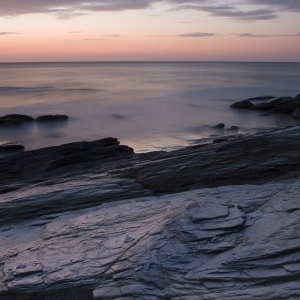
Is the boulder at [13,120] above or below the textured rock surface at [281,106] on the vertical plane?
below

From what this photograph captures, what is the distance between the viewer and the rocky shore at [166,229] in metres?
5.97

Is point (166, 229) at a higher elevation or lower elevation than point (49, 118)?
lower

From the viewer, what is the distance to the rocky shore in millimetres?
5973

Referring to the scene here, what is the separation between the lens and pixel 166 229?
7.15 m

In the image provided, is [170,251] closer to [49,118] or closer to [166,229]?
[166,229]

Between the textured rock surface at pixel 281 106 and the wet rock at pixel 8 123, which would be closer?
the wet rock at pixel 8 123

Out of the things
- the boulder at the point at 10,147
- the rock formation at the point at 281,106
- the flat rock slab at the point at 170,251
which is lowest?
the boulder at the point at 10,147

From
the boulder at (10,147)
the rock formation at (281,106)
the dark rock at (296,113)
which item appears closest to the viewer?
the boulder at (10,147)

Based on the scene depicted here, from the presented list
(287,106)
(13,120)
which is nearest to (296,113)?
(287,106)

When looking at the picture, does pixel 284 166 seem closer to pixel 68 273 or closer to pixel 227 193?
pixel 227 193

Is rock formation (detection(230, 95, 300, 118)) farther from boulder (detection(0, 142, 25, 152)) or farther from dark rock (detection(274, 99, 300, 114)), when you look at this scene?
boulder (detection(0, 142, 25, 152))

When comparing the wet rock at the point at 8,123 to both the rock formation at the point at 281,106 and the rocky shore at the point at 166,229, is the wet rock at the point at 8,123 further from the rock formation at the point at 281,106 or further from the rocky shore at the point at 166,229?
the rock formation at the point at 281,106

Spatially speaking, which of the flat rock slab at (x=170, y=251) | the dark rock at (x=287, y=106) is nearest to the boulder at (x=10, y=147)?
the flat rock slab at (x=170, y=251)

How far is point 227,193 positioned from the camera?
8.66m
